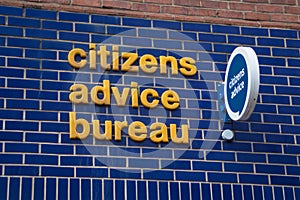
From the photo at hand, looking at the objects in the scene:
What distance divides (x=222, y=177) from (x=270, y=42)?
156 centimetres

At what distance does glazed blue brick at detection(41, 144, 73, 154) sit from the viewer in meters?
6.75

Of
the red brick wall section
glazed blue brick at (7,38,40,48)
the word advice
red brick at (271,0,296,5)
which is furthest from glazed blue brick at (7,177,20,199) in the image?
red brick at (271,0,296,5)

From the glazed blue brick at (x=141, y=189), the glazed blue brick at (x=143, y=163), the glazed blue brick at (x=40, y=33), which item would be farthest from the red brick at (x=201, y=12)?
the glazed blue brick at (x=141, y=189)

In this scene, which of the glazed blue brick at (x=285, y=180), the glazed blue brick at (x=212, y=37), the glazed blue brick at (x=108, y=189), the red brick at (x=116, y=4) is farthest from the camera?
the glazed blue brick at (x=212, y=37)

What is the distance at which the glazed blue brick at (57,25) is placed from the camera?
23.9 feet

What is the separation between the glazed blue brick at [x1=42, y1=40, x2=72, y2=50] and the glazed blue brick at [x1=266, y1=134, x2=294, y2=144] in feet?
6.62

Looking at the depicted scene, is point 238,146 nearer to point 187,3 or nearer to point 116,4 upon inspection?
point 187,3

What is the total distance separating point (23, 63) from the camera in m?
7.06

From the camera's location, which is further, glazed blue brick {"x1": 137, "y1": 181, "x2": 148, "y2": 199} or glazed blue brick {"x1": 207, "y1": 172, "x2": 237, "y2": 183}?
glazed blue brick {"x1": 207, "y1": 172, "x2": 237, "y2": 183}

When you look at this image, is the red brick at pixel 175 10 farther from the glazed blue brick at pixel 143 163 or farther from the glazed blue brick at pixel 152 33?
the glazed blue brick at pixel 143 163

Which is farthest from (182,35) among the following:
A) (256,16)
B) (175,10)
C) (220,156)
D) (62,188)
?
(62,188)

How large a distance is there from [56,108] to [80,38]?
0.76 meters

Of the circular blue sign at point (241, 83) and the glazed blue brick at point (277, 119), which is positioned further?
the glazed blue brick at point (277, 119)

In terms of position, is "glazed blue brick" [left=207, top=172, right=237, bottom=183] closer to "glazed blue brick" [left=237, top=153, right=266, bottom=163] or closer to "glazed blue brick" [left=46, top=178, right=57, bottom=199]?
"glazed blue brick" [left=237, top=153, right=266, bottom=163]
